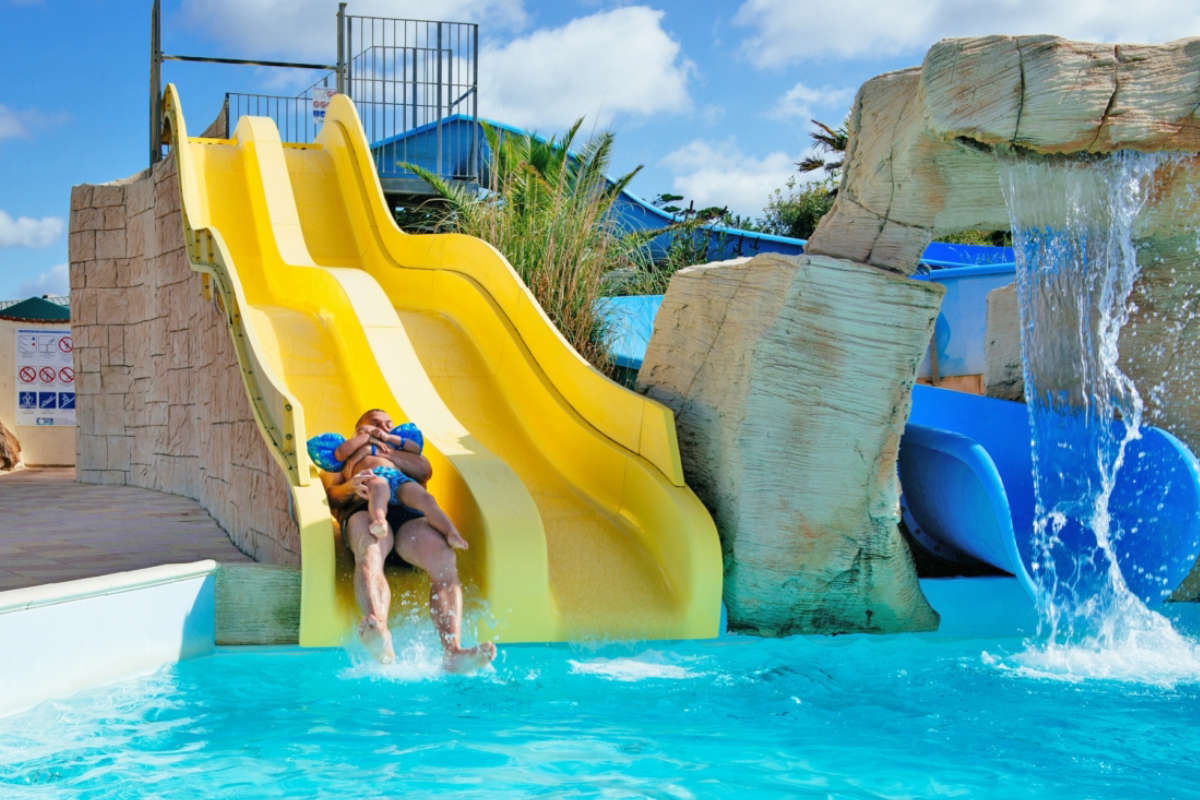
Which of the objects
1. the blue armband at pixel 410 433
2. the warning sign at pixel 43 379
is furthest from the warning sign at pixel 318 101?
the blue armband at pixel 410 433

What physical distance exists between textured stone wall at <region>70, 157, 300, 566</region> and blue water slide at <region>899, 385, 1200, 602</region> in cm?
324

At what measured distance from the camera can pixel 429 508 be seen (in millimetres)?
4836

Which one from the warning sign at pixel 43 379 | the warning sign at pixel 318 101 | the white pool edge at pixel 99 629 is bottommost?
the white pool edge at pixel 99 629

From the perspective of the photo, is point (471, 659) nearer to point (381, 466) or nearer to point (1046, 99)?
point (381, 466)

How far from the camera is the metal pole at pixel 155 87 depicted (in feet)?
37.8

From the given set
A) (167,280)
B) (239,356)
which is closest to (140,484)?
(167,280)

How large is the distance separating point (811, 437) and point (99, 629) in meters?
3.05

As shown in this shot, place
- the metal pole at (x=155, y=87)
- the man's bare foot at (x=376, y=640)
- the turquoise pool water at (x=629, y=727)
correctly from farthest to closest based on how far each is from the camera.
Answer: the metal pole at (x=155, y=87) < the man's bare foot at (x=376, y=640) < the turquoise pool water at (x=629, y=727)

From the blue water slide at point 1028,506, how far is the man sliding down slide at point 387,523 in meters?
2.39

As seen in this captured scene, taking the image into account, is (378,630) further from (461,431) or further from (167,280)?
(167,280)

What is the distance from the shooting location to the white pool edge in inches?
150

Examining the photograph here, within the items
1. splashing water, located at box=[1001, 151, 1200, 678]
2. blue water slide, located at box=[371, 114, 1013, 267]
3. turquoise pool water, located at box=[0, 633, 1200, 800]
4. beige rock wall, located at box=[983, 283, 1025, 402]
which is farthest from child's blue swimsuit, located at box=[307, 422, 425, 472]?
blue water slide, located at box=[371, 114, 1013, 267]

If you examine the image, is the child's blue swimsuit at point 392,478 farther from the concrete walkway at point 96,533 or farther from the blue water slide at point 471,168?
the blue water slide at point 471,168

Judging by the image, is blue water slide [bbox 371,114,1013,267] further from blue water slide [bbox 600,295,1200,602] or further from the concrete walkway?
blue water slide [bbox 600,295,1200,602]
